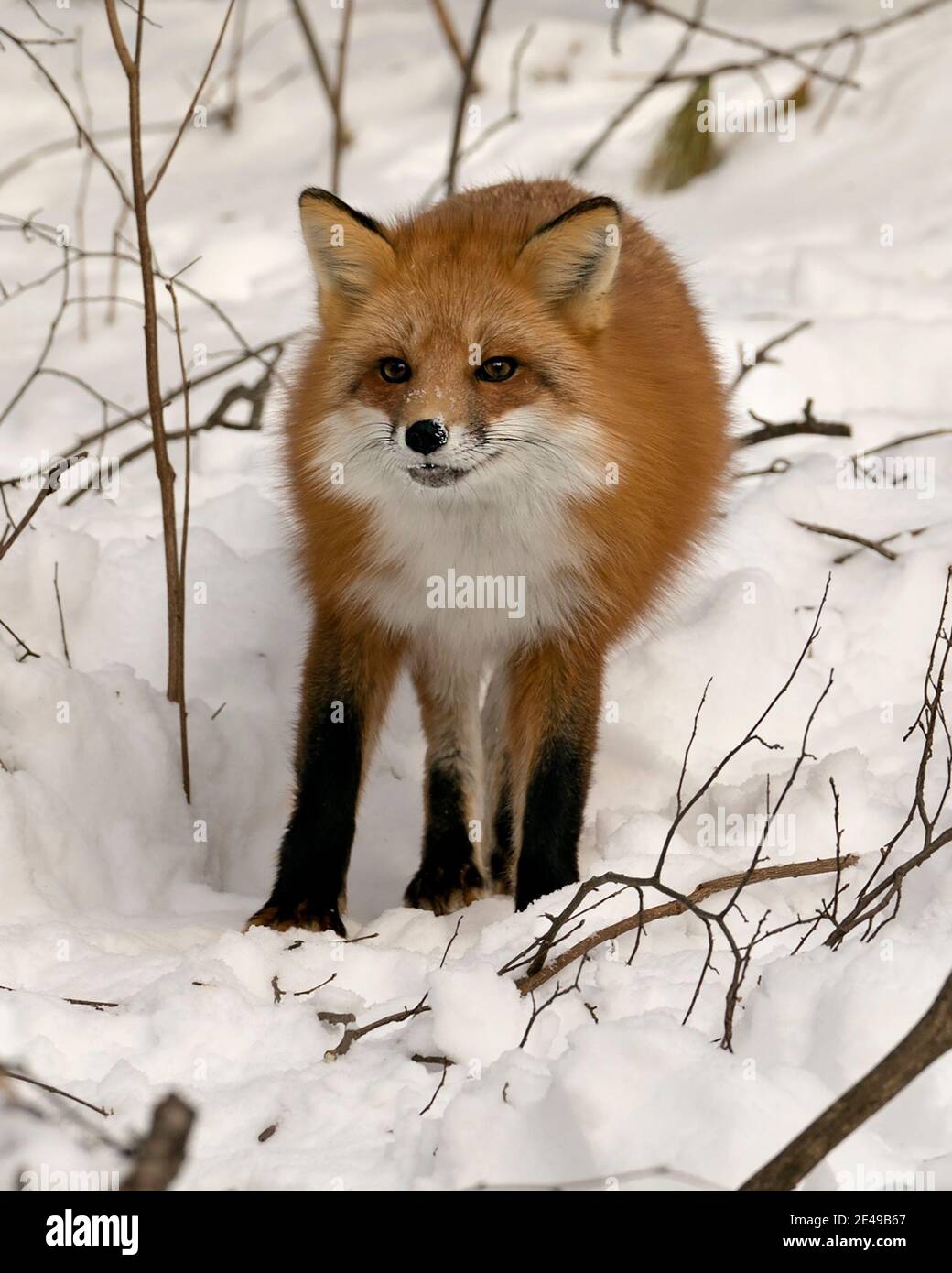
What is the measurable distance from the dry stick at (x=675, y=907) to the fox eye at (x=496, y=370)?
123cm

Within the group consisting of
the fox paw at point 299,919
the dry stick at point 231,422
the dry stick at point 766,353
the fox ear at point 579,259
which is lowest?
the fox paw at point 299,919

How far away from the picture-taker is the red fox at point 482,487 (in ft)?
11.2

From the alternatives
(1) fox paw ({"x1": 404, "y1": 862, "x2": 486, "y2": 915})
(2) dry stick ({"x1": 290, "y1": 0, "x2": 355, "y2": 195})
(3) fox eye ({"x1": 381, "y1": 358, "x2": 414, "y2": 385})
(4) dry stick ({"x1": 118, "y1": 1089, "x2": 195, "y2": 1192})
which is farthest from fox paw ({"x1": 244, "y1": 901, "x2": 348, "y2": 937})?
(2) dry stick ({"x1": 290, "y1": 0, "x2": 355, "y2": 195})

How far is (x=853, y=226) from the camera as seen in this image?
7680mm

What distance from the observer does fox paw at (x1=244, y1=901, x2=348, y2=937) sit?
145 inches

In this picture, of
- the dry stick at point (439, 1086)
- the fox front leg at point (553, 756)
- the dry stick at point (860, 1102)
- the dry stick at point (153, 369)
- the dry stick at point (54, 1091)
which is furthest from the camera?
the dry stick at point (153, 369)

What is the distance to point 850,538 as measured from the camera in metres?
5.12

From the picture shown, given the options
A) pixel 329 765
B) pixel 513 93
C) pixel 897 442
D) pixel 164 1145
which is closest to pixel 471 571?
pixel 329 765

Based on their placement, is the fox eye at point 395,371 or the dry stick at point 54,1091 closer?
the dry stick at point 54,1091

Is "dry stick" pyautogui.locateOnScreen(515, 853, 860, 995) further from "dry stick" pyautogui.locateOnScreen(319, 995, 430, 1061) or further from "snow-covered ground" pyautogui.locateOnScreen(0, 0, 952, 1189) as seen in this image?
"dry stick" pyautogui.locateOnScreen(319, 995, 430, 1061)

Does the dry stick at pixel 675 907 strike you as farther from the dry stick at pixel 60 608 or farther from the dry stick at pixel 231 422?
the dry stick at pixel 231 422

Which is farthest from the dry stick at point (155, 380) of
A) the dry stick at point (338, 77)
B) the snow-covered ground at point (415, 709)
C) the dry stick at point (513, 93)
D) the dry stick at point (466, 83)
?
the dry stick at point (513, 93)
